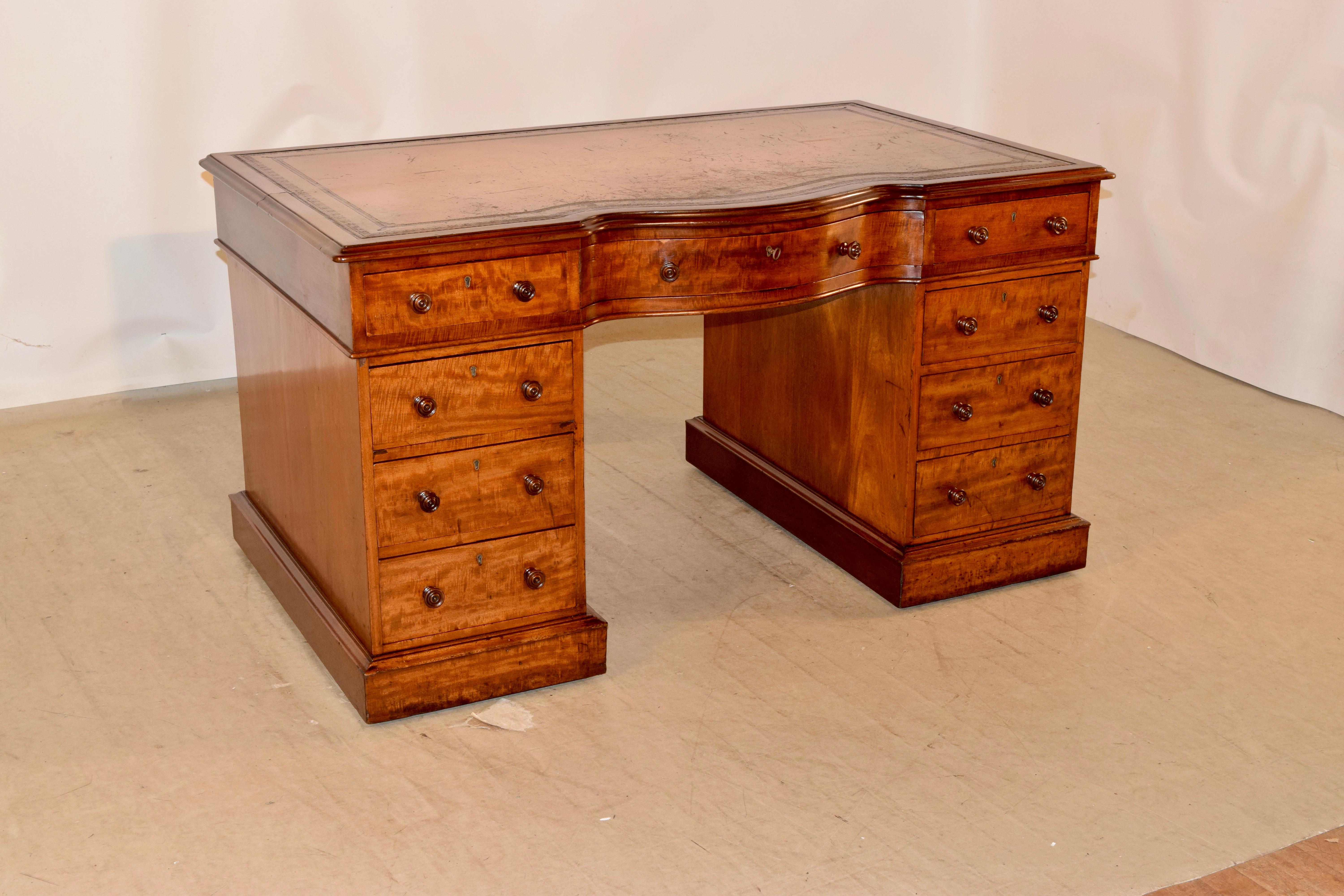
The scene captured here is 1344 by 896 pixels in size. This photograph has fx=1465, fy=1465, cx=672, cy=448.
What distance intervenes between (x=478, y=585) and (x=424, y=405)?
354 millimetres

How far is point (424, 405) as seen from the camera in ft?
7.88

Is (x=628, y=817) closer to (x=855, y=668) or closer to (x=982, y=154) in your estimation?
(x=855, y=668)

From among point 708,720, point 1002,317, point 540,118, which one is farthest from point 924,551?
point 540,118

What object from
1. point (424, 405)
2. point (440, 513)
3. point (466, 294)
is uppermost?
point (466, 294)

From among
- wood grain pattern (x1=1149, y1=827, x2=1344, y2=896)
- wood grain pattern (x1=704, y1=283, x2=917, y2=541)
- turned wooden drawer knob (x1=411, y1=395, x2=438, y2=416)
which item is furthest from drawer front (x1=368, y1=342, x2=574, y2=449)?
wood grain pattern (x1=1149, y1=827, x2=1344, y2=896)

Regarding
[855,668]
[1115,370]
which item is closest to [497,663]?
[855,668]

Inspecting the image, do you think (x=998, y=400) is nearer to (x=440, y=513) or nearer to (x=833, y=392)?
(x=833, y=392)

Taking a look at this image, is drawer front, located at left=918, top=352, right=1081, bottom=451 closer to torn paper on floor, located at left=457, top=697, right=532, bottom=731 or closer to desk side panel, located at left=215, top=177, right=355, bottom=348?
torn paper on floor, located at left=457, top=697, right=532, bottom=731

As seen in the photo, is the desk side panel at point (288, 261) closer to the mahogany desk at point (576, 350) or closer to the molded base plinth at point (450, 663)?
the mahogany desk at point (576, 350)

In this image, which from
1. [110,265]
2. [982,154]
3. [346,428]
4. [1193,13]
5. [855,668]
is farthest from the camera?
[1193,13]

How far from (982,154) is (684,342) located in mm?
1666

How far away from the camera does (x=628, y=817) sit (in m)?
2.29

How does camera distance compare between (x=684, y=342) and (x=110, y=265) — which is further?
(x=684, y=342)

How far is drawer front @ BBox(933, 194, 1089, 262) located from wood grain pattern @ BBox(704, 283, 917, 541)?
4.5 inches
